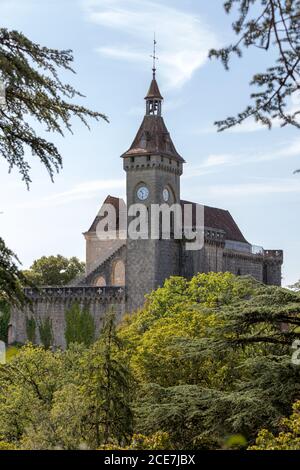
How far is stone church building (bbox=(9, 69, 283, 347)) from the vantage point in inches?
2606

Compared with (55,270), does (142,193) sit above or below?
above

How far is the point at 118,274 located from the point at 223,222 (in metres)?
15.5

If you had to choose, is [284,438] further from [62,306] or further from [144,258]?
[62,306]

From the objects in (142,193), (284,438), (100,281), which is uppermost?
(142,193)

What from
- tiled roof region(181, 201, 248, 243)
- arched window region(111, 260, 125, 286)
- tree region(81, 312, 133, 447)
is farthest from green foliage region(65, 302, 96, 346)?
tree region(81, 312, 133, 447)

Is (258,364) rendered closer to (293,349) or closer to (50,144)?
(293,349)

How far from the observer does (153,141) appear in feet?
Answer: 230

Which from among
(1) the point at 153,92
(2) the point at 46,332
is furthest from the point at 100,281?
(1) the point at 153,92

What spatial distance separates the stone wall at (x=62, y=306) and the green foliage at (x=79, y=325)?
2.22 ft

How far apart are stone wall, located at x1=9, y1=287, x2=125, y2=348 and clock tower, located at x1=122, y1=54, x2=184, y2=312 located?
1.38 meters

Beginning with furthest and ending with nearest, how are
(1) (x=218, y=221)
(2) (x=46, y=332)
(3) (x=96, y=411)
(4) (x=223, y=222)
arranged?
1. (4) (x=223, y=222)
2. (1) (x=218, y=221)
3. (2) (x=46, y=332)
4. (3) (x=96, y=411)

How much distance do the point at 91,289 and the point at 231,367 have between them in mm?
39422

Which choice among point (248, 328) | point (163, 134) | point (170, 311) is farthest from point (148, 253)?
point (248, 328)

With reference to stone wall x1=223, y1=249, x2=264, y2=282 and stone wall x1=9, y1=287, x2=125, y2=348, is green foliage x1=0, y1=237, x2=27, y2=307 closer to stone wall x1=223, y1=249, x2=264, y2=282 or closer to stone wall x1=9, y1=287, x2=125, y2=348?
stone wall x1=9, y1=287, x2=125, y2=348
